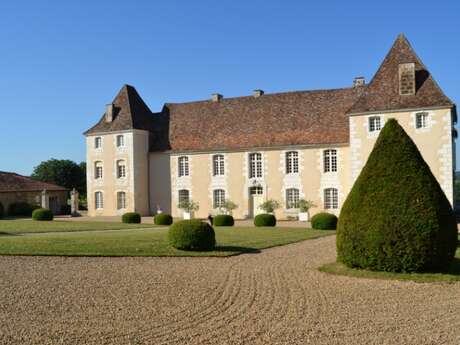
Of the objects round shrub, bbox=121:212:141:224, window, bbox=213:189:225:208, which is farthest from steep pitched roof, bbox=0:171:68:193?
window, bbox=213:189:225:208

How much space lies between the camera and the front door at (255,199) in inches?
1051

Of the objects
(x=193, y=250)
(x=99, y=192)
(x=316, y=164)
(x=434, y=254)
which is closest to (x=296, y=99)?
(x=316, y=164)

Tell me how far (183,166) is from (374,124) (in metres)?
11.3

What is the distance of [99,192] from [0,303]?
24411mm

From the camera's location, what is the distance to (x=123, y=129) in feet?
94.7

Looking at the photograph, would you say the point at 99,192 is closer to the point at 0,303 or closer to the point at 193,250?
the point at 193,250

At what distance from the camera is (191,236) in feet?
39.2

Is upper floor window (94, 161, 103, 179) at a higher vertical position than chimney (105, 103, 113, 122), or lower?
lower

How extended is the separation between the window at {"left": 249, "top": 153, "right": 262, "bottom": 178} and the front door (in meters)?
0.77

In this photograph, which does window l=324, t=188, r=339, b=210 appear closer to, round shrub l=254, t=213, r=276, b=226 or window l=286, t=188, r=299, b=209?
window l=286, t=188, r=299, b=209

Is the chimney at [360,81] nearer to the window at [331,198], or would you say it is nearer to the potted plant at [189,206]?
the window at [331,198]

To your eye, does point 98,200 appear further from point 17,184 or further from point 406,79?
point 406,79

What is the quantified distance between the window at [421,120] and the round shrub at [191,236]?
45.6 feet

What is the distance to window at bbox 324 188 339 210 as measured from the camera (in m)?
25.0
